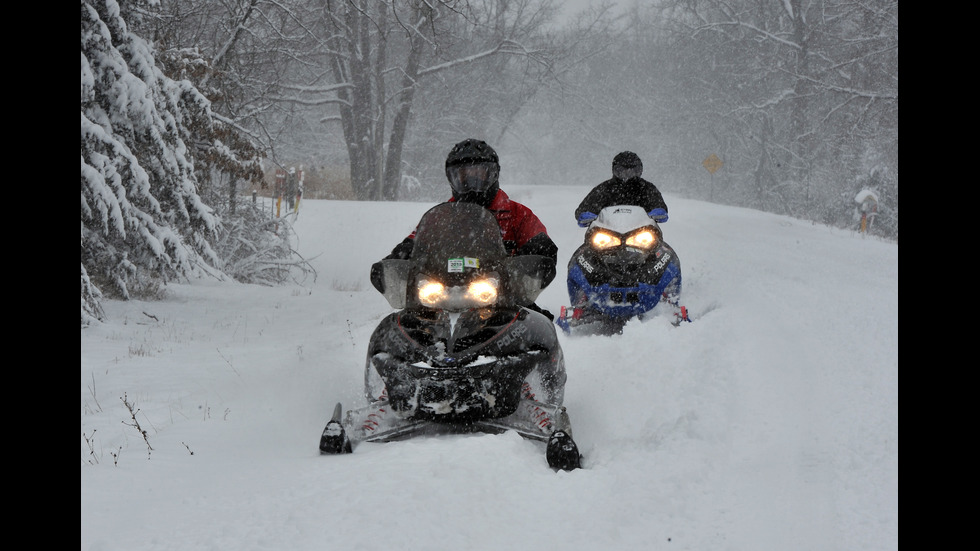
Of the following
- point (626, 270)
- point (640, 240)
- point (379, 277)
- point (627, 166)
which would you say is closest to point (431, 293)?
point (379, 277)

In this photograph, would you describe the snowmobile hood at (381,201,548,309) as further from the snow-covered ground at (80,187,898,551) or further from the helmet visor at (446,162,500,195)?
the snow-covered ground at (80,187,898,551)

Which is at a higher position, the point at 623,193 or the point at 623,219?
the point at 623,193

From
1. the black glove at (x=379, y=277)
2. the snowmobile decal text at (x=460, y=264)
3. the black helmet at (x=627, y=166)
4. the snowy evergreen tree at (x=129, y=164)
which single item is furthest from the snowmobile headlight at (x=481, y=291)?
the snowy evergreen tree at (x=129, y=164)

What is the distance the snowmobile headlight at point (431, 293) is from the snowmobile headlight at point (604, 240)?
3.54 m

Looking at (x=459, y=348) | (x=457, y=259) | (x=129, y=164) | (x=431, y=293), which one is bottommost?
(x=459, y=348)

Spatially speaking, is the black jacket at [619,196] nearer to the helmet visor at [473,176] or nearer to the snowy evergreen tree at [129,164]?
the helmet visor at [473,176]

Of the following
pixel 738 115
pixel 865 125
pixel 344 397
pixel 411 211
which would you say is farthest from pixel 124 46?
pixel 738 115

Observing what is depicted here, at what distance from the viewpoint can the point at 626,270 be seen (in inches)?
307

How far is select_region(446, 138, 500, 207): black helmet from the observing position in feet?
17.4

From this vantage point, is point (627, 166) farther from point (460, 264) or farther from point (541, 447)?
point (541, 447)

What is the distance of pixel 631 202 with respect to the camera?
852 centimetres

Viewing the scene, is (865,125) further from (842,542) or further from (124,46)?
(842,542)

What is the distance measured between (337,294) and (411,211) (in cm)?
943

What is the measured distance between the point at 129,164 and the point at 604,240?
5.29m
